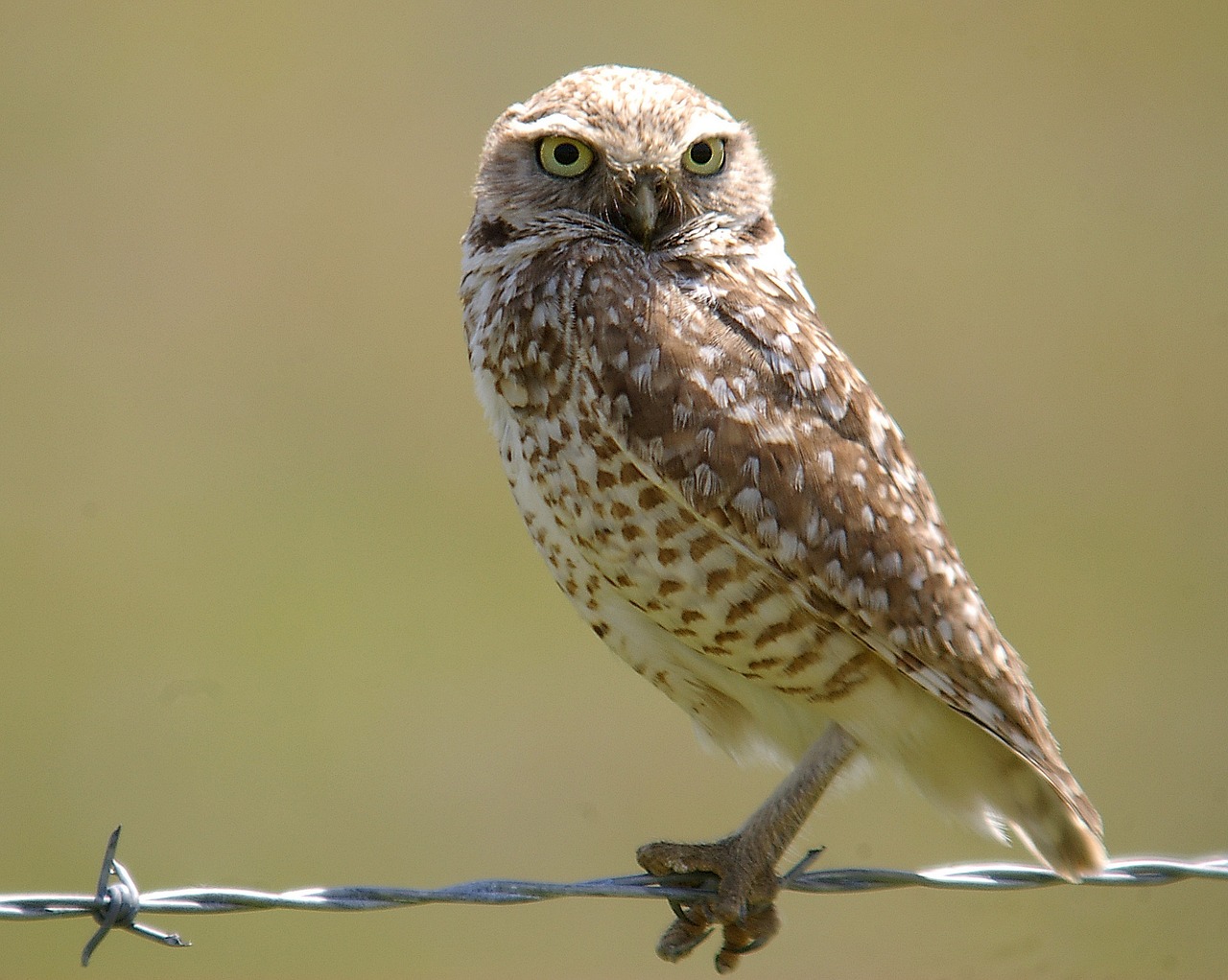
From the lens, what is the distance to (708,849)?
12.3 ft

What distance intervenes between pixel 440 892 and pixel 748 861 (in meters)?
1.08

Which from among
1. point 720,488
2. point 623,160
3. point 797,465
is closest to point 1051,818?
point 797,465

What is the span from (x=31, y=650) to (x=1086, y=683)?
7454mm

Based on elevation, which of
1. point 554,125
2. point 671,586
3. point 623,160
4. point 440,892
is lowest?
point 440,892

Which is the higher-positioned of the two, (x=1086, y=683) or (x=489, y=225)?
(x=1086, y=683)

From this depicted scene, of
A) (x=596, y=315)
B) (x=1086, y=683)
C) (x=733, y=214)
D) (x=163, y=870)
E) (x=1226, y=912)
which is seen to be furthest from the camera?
(x=1086, y=683)

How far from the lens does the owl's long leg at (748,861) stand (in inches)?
145

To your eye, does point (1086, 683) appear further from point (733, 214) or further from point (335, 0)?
point (335, 0)

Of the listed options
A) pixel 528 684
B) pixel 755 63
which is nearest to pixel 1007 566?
pixel 528 684

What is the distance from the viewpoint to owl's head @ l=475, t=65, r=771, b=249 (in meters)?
3.75

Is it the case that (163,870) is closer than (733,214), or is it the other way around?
(733,214)

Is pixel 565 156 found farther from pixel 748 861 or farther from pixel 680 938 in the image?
pixel 680 938

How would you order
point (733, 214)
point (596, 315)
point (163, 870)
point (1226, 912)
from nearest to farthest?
1. point (596, 315)
2. point (733, 214)
3. point (163, 870)
4. point (1226, 912)

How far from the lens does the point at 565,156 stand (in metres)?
3.82
